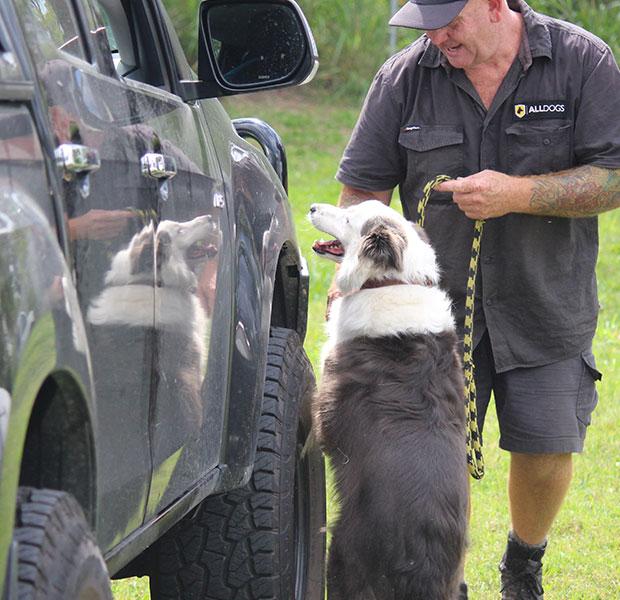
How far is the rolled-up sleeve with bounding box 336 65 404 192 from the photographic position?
4695 mm

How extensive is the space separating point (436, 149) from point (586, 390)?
1138mm

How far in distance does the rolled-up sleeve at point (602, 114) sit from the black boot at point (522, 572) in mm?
1549

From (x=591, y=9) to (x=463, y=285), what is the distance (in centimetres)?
1412

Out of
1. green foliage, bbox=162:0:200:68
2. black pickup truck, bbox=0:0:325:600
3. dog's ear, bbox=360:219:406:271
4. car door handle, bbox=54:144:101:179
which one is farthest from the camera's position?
green foliage, bbox=162:0:200:68

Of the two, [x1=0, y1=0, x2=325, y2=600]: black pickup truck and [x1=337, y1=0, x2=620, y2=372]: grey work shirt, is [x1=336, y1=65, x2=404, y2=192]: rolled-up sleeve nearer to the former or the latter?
[x1=337, y1=0, x2=620, y2=372]: grey work shirt

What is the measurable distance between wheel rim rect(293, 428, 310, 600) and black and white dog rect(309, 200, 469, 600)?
0.11m

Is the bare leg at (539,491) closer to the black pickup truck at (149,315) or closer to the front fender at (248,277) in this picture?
the black pickup truck at (149,315)

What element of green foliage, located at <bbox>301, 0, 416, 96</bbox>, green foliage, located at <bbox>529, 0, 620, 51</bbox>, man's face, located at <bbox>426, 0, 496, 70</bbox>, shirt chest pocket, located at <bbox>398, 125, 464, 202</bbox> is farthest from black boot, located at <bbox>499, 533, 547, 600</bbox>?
green foliage, located at <bbox>529, 0, 620, 51</bbox>

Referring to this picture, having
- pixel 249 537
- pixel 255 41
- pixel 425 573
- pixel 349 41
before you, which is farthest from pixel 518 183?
pixel 349 41

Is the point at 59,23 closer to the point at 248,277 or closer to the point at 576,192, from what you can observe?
the point at 248,277

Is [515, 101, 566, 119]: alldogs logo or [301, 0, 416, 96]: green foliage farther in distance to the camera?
[301, 0, 416, 96]: green foliage

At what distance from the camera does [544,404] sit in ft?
15.1

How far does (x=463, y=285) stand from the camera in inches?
184

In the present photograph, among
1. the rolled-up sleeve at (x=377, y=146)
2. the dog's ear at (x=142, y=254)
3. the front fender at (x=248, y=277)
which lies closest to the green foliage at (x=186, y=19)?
the rolled-up sleeve at (x=377, y=146)
